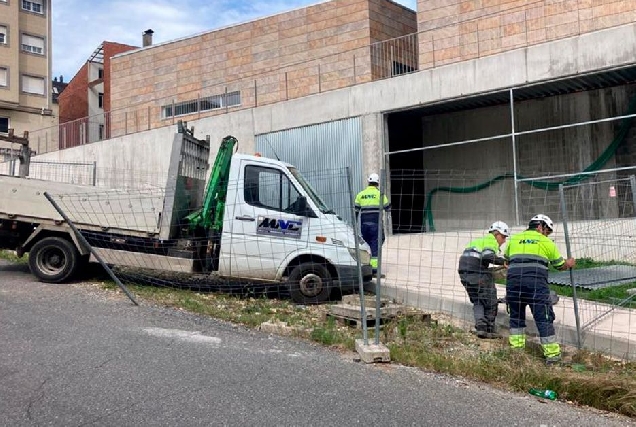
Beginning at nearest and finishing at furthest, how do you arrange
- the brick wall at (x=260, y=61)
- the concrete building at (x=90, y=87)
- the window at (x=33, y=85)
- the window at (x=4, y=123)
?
the brick wall at (x=260, y=61) < the concrete building at (x=90, y=87) < the window at (x=4, y=123) < the window at (x=33, y=85)

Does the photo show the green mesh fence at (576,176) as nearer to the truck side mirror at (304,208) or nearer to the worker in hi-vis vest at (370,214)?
the worker in hi-vis vest at (370,214)

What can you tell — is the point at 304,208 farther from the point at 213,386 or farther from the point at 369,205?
the point at 213,386

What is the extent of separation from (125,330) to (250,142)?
1138cm

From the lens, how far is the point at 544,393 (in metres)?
5.23

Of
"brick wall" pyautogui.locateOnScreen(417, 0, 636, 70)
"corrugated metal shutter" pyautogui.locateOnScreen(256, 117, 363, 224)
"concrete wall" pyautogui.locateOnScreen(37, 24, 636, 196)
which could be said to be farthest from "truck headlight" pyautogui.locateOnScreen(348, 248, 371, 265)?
"brick wall" pyautogui.locateOnScreen(417, 0, 636, 70)

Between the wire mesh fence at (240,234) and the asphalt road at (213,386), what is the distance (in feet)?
5.82

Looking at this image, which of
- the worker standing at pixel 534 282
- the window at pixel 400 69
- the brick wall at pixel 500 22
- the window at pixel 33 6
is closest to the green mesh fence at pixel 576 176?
the brick wall at pixel 500 22

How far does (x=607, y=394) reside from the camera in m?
5.03

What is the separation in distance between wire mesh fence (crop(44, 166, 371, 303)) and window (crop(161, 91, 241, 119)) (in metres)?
11.7

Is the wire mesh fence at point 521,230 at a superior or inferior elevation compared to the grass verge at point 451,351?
superior

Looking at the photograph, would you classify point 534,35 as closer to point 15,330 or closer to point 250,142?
point 250,142

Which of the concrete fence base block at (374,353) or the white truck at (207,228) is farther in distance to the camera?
the white truck at (207,228)

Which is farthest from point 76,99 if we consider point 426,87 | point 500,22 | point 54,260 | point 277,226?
point 277,226

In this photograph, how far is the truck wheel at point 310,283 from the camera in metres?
8.70
